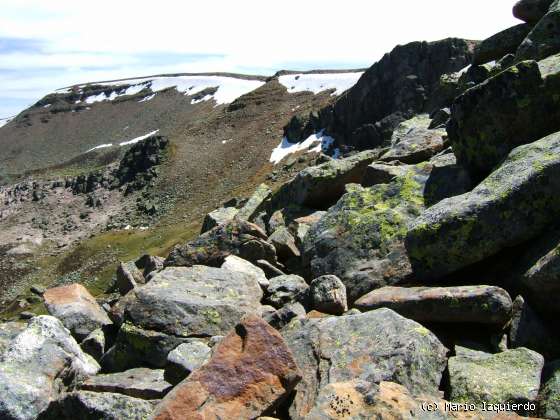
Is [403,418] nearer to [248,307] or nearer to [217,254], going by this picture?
[248,307]

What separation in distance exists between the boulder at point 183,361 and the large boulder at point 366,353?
A: 70.1 inches

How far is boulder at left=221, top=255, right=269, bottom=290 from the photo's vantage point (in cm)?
1503

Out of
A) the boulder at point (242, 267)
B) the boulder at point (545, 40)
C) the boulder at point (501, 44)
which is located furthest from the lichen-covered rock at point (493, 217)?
the boulder at point (501, 44)

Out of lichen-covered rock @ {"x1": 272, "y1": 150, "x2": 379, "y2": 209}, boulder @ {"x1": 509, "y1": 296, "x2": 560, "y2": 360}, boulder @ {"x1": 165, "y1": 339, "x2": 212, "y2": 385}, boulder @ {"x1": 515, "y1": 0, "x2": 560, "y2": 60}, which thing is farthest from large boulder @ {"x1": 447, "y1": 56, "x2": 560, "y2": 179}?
boulder @ {"x1": 165, "y1": 339, "x2": 212, "y2": 385}

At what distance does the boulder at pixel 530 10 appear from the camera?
20.6 m

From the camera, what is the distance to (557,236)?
992cm

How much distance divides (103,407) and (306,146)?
119 meters

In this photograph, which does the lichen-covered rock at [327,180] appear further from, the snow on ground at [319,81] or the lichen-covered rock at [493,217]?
the snow on ground at [319,81]

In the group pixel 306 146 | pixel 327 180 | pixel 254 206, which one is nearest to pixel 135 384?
pixel 327 180

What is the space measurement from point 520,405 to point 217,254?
36.0ft

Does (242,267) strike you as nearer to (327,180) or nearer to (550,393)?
(327,180)

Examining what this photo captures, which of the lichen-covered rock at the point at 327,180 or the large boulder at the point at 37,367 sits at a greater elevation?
the lichen-covered rock at the point at 327,180

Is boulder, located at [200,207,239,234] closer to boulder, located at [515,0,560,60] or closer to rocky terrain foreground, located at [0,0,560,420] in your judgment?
rocky terrain foreground, located at [0,0,560,420]

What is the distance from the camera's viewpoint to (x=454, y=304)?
9.59 m
